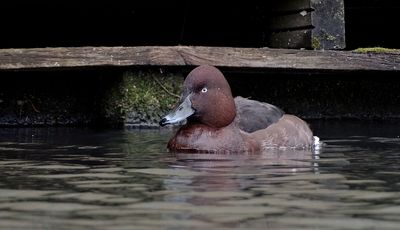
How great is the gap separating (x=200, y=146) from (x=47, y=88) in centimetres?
309

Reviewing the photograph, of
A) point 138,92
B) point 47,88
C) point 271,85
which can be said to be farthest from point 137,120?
point 271,85

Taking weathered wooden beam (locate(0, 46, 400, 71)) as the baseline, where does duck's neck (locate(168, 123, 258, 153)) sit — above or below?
below

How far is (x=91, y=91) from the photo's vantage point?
8.66 metres

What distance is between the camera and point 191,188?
3.98m

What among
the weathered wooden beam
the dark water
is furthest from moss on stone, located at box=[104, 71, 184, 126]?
the dark water

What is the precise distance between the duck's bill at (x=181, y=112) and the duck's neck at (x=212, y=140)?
3.2 inches

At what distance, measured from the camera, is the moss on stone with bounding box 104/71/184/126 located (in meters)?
8.14

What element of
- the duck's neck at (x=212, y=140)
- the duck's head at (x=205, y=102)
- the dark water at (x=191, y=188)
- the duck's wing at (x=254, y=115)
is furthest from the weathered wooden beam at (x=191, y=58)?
the duck's neck at (x=212, y=140)

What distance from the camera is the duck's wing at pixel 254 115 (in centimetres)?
612

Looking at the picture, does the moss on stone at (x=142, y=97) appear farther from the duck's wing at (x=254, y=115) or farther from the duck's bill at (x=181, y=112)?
the duck's bill at (x=181, y=112)

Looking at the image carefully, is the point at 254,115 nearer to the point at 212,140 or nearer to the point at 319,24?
the point at 212,140

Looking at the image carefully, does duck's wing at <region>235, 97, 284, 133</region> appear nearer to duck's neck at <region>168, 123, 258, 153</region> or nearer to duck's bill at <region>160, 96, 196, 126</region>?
duck's neck at <region>168, 123, 258, 153</region>

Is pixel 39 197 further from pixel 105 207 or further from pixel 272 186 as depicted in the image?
pixel 272 186

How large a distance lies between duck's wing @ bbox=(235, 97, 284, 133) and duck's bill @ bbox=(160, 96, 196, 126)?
11.9 inches
